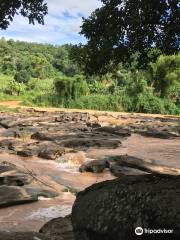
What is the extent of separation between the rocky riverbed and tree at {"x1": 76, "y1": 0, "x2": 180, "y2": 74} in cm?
299

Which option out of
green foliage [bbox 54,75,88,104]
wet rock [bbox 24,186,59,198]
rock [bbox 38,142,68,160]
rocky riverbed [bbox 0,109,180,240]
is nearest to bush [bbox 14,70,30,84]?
green foliage [bbox 54,75,88,104]

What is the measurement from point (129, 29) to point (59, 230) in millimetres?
3544

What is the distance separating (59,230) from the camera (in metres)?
7.64

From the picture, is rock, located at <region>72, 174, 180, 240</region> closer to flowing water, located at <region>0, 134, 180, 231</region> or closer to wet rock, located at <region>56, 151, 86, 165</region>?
flowing water, located at <region>0, 134, 180, 231</region>

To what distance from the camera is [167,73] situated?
5147 centimetres

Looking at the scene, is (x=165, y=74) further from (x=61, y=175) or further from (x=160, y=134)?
(x=61, y=175)

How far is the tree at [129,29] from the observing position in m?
6.96

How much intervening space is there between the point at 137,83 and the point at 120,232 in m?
47.7

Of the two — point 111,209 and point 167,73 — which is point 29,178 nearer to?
point 111,209

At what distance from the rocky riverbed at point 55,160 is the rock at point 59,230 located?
0.21 ft

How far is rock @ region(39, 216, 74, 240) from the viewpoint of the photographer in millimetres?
6981

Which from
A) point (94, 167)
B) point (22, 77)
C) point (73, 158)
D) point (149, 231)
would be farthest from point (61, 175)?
point (22, 77)

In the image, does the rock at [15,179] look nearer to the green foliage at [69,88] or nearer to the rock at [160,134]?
the rock at [160,134]

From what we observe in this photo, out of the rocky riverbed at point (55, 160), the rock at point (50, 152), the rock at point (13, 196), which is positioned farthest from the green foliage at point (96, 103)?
the rock at point (13, 196)
